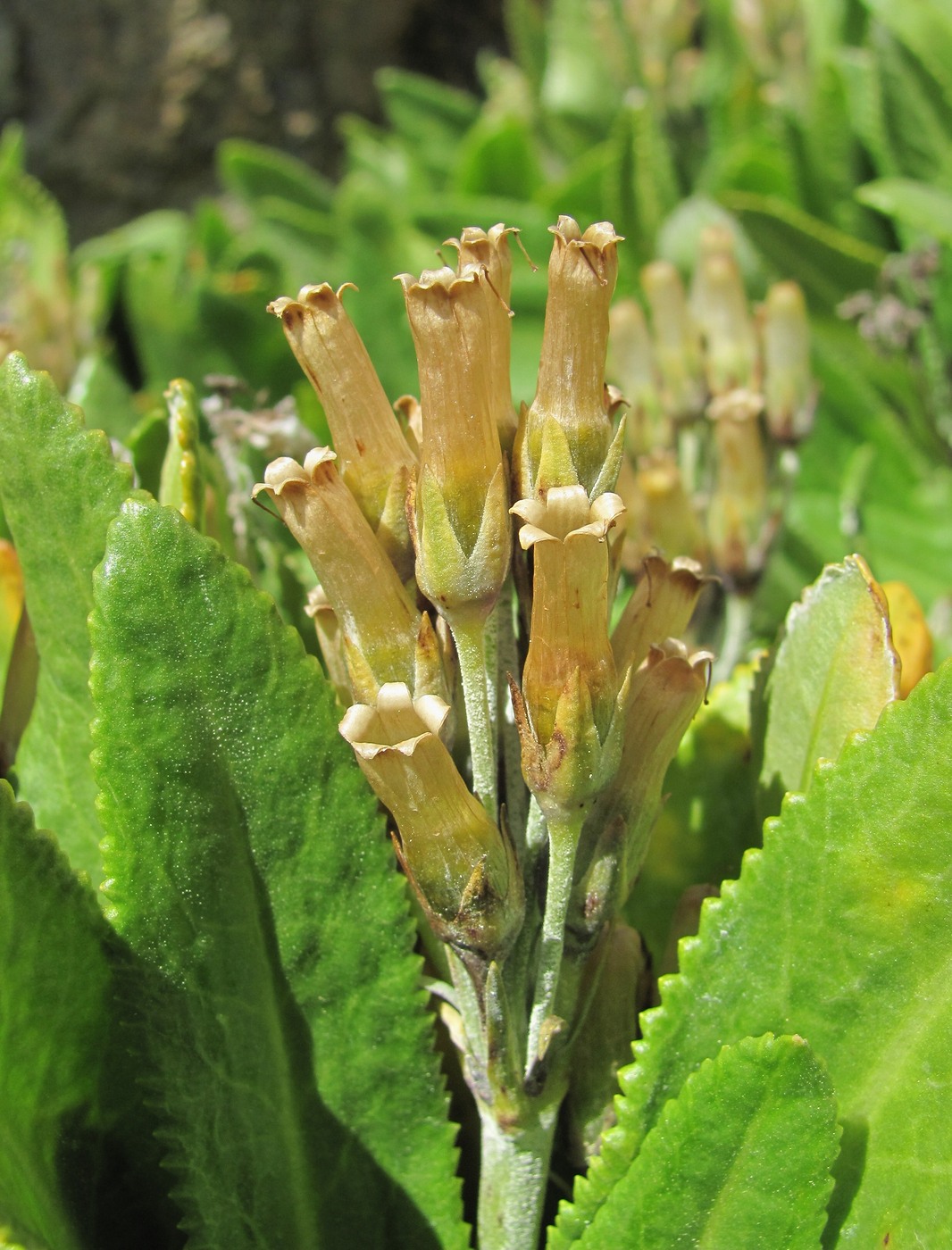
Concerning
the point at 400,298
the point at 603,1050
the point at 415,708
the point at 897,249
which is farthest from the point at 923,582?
the point at 415,708

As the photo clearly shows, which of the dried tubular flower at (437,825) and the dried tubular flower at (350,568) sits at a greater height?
the dried tubular flower at (350,568)

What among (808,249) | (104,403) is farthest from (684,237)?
(104,403)

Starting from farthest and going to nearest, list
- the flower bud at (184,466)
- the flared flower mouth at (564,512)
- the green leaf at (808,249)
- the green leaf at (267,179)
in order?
1. the green leaf at (267,179)
2. the green leaf at (808,249)
3. the flower bud at (184,466)
4. the flared flower mouth at (564,512)

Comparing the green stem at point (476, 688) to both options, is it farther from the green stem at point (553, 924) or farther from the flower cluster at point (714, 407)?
the flower cluster at point (714, 407)

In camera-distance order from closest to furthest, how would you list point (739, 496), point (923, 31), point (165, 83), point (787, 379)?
point (739, 496) → point (787, 379) → point (923, 31) → point (165, 83)

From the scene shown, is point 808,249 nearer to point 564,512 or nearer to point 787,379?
point 787,379

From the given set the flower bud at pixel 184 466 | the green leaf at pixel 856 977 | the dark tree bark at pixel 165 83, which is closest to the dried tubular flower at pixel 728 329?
the flower bud at pixel 184 466

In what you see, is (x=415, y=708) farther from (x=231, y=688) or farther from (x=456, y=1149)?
(x=456, y=1149)
